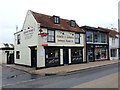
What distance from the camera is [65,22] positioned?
2925 centimetres

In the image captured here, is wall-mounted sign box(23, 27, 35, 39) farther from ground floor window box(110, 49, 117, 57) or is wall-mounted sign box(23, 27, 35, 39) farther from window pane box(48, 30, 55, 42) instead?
ground floor window box(110, 49, 117, 57)

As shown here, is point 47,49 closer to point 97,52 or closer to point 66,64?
point 66,64

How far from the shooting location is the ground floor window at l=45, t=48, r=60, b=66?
23.9m

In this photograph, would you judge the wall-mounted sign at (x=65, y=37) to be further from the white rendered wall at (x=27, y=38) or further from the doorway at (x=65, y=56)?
the white rendered wall at (x=27, y=38)

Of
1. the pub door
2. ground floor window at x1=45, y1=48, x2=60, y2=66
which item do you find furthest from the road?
the pub door

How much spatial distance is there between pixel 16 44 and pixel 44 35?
9968 millimetres

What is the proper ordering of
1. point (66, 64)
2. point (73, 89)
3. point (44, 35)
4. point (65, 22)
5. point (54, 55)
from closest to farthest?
point (73, 89) < point (44, 35) < point (54, 55) < point (66, 64) < point (65, 22)

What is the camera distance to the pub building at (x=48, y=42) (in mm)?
23422

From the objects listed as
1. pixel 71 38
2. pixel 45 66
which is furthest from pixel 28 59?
pixel 71 38

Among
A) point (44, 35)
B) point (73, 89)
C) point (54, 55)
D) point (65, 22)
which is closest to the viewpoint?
point (73, 89)

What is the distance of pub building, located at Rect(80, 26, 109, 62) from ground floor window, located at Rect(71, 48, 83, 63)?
212cm

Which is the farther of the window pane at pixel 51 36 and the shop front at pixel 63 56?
the window pane at pixel 51 36

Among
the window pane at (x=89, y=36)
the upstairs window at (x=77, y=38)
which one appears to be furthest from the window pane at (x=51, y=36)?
the window pane at (x=89, y=36)

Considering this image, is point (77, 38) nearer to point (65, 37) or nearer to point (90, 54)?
point (65, 37)
